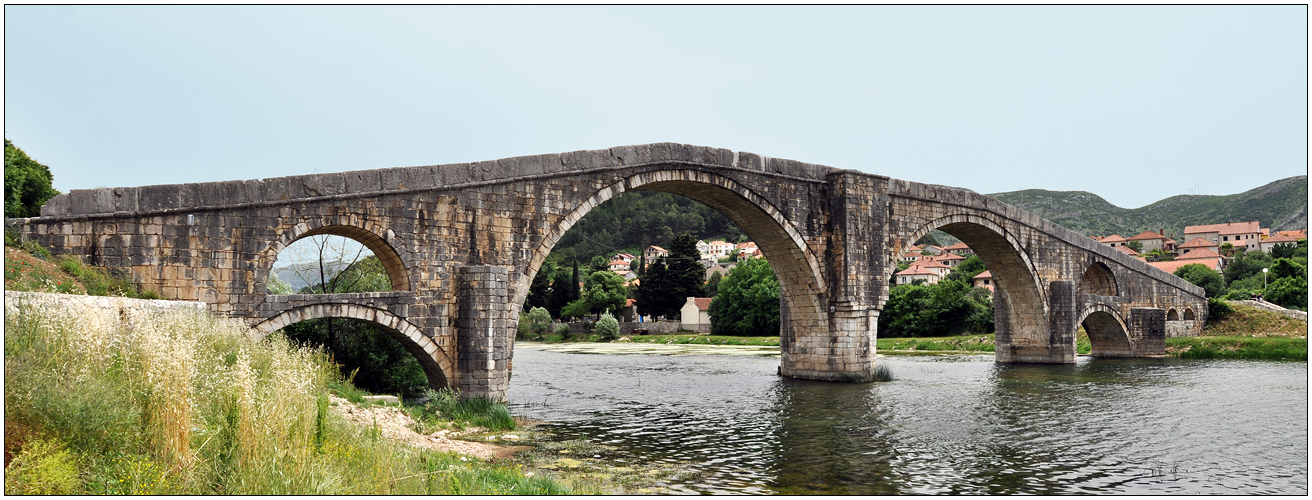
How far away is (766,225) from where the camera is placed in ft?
63.5

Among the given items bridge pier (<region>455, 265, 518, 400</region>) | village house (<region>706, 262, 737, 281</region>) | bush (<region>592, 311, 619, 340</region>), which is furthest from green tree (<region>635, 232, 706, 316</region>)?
bridge pier (<region>455, 265, 518, 400</region>)

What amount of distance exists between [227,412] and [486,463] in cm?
404

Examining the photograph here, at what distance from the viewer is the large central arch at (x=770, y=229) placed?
17.5 m

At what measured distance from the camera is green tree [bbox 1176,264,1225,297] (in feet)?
153

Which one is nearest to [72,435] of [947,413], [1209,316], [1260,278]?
[947,413]

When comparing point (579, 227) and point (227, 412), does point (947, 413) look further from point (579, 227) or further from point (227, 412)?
point (579, 227)

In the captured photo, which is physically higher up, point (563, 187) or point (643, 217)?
point (643, 217)

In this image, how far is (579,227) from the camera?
98.9 metres

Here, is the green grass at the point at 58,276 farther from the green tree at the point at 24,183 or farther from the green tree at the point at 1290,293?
the green tree at the point at 1290,293

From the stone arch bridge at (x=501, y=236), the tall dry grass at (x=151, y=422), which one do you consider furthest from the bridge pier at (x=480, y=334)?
the tall dry grass at (x=151, y=422)

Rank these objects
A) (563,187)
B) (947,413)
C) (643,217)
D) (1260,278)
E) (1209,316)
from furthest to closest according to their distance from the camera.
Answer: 1. (643,217)
2. (1260,278)
3. (1209,316)
4. (563,187)
5. (947,413)

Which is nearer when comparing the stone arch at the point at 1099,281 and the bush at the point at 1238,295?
the stone arch at the point at 1099,281

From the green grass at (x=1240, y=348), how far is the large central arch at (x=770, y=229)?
52.2 feet

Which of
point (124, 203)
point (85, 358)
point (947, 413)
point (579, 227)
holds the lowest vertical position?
point (947, 413)
